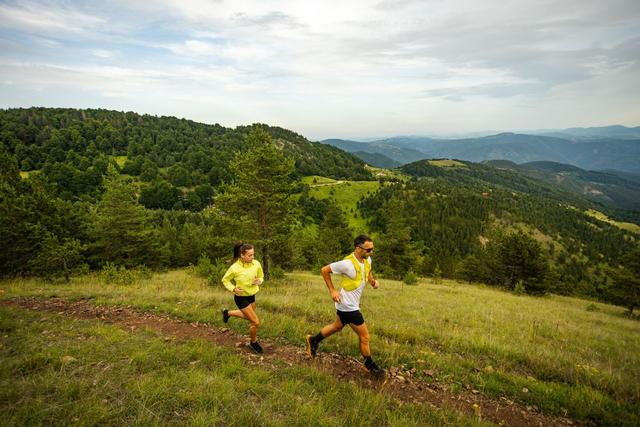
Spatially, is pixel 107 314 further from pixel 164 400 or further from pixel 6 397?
pixel 164 400

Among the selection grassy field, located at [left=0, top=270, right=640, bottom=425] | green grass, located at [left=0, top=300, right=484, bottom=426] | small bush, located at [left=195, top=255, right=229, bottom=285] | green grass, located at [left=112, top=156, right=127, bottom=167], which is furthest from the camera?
green grass, located at [left=112, top=156, right=127, bottom=167]

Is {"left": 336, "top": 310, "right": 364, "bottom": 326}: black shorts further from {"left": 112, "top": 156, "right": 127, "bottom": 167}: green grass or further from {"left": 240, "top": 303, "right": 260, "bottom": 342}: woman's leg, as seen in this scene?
{"left": 112, "top": 156, "right": 127, "bottom": 167}: green grass

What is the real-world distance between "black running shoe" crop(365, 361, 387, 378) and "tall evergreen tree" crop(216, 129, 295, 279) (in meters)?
A: 13.1

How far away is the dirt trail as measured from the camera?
5.26 m

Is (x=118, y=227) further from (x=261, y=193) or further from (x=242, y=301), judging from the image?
(x=242, y=301)

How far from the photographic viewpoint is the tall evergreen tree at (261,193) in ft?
60.4

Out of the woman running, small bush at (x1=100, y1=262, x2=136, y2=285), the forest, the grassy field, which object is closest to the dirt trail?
the grassy field

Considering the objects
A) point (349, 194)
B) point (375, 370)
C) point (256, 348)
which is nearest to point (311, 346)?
point (256, 348)

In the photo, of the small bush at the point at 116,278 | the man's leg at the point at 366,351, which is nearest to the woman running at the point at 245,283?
the man's leg at the point at 366,351

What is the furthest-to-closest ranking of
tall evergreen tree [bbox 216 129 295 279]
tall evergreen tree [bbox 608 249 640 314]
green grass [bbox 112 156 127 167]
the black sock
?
green grass [bbox 112 156 127 167] → tall evergreen tree [bbox 608 249 640 314] → tall evergreen tree [bbox 216 129 295 279] → the black sock

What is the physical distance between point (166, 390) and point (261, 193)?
565 inches

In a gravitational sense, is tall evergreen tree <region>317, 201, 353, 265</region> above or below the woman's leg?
below

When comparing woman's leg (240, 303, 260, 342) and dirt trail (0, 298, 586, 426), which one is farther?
woman's leg (240, 303, 260, 342)

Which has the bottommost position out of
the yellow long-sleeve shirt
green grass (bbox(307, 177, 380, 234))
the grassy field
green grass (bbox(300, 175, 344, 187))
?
green grass (bbox(307, 177, 380, 234))
